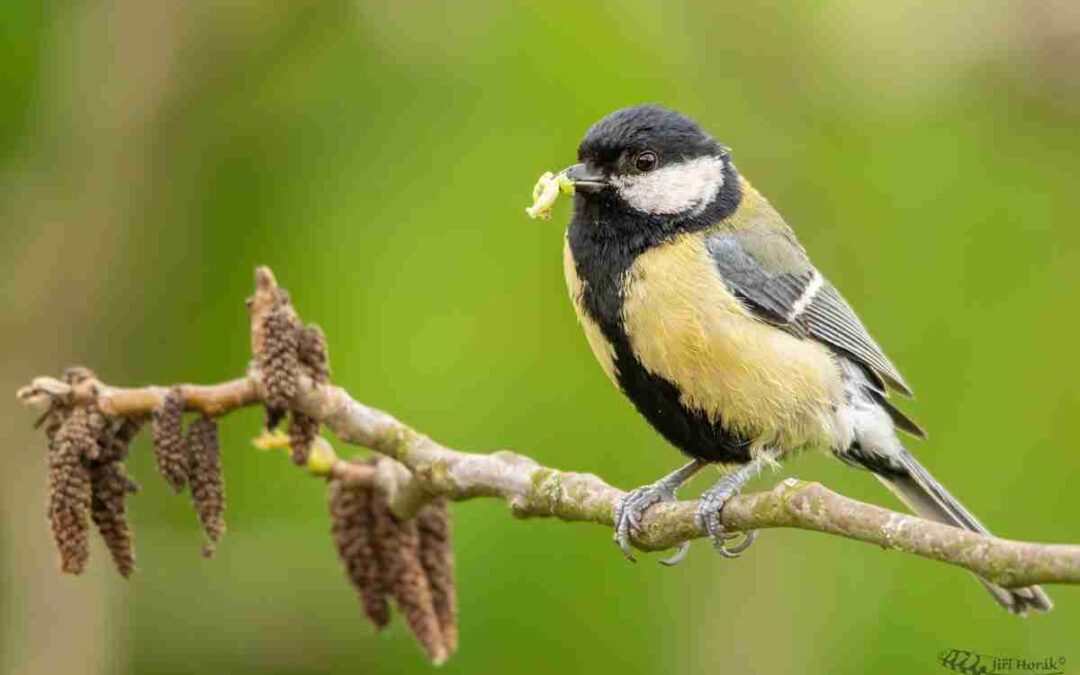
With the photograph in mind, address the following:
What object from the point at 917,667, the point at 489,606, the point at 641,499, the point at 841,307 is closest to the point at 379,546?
the point at 641,499

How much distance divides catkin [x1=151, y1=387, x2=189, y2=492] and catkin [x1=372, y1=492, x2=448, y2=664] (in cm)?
37

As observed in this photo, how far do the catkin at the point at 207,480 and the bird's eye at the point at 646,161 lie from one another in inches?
37.6

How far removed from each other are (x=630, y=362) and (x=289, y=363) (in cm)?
67

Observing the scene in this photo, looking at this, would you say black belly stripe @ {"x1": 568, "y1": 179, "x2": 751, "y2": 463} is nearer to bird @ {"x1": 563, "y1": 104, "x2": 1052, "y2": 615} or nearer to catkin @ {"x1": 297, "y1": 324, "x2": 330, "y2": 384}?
bird @ {"x1": 563, "y1": 104, "x2": 1052, "y2": 615}

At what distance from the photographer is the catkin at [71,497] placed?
189 cm

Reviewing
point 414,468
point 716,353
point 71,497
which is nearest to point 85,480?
point 71,497

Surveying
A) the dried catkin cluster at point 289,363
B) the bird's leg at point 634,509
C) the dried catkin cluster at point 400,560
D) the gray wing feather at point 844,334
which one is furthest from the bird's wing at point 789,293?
the dried catkin cluster at point 289,363

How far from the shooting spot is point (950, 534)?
1.46 m


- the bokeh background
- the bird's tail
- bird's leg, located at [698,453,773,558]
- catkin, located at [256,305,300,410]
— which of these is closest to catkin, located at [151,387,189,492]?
catkin, located at [256,305,300,410]

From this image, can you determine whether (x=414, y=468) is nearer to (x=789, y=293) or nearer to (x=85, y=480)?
(x=85, y=480)

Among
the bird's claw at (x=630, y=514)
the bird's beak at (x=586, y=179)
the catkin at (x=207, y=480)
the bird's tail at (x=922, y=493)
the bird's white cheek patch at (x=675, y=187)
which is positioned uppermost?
the bird's beak at (x=586, y=179)

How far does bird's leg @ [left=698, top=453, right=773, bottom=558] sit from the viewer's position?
75.4 inches

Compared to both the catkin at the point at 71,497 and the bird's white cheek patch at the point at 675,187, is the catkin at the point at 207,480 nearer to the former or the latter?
the catkin at the point at 71,497

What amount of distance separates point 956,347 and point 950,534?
1.60 metres
